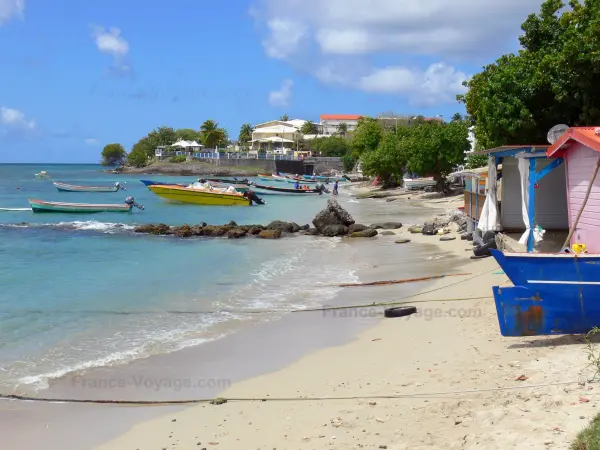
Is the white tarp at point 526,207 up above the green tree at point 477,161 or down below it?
below

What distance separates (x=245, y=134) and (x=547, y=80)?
11918 centimetres

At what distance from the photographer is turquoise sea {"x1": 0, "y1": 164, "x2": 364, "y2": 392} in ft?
34.9

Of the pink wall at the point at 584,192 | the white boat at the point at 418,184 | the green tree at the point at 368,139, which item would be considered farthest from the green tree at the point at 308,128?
the pink wall at the point at 584,192

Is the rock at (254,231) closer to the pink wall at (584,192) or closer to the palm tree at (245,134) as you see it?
the pink wall at (584,192)

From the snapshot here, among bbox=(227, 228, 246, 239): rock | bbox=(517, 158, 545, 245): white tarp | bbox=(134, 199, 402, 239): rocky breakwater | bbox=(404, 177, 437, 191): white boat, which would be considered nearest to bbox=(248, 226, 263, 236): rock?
bbox=(134, 199, 402, 239): rocky breakwater

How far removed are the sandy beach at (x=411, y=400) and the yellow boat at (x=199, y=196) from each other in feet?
121

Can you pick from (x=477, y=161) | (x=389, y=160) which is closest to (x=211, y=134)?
(x=389, y=160)

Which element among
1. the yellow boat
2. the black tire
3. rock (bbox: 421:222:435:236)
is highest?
the yellow boat

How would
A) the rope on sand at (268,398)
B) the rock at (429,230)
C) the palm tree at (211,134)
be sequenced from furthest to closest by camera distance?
the palm tree at (211,134) → the rock at (429,230) → the rope on sand at (268,398)

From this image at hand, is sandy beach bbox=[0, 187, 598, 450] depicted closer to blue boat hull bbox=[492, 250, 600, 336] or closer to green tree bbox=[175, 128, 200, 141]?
blue boat hull bbox=[492, 250, 600, 336]

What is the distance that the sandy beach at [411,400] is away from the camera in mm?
5516

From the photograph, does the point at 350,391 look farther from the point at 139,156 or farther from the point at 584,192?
the point at 139,156

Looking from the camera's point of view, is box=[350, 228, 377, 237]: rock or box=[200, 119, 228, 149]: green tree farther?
box=[200, 119, 228, 149]: green tree

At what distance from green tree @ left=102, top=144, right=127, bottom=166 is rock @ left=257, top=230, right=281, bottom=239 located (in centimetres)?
16261
